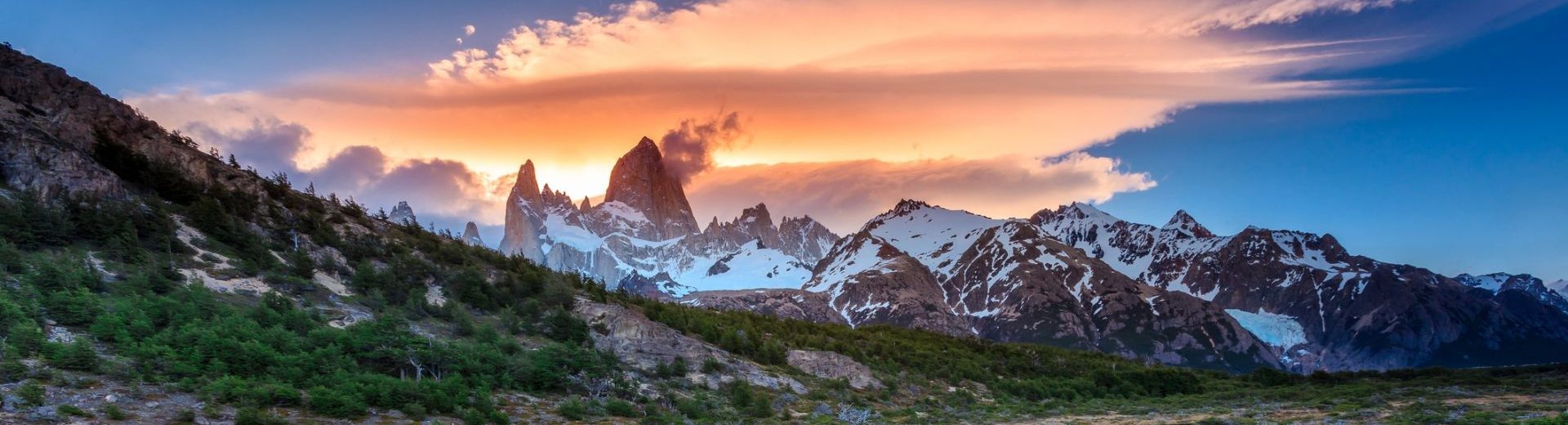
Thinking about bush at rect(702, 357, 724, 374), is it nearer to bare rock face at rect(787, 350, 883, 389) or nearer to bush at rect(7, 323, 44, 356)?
bare rock face at rect(787, 350, 883, 389)

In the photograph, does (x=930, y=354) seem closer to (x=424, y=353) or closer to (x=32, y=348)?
(x=424, y=353)

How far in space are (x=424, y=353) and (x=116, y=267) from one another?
21642 millimetres

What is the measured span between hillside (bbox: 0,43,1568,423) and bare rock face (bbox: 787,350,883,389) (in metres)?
0.35

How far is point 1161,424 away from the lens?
50062 mm

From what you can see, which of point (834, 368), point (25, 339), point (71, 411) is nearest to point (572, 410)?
point (71, 411)

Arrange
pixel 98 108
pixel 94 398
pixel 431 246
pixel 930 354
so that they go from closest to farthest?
1. pixel 94 398
2. pixel 98 108
3. pixel 431 246
4. pixel 930 354

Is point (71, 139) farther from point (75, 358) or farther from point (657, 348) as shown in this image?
point (657, 348)

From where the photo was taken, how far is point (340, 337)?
5103 cm

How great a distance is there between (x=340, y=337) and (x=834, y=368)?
144ft

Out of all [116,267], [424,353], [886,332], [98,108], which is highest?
[98,108]

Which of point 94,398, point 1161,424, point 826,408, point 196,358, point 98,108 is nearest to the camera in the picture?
point 94,398

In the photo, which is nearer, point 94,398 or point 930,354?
point 94,398

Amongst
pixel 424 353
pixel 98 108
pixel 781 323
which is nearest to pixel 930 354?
pixel 781 323

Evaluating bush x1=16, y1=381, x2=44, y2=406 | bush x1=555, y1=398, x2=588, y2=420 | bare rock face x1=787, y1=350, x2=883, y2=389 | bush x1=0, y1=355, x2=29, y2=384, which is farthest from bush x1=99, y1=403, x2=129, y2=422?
bare rock face x1=787, y1=350, x2=883, y2=389
